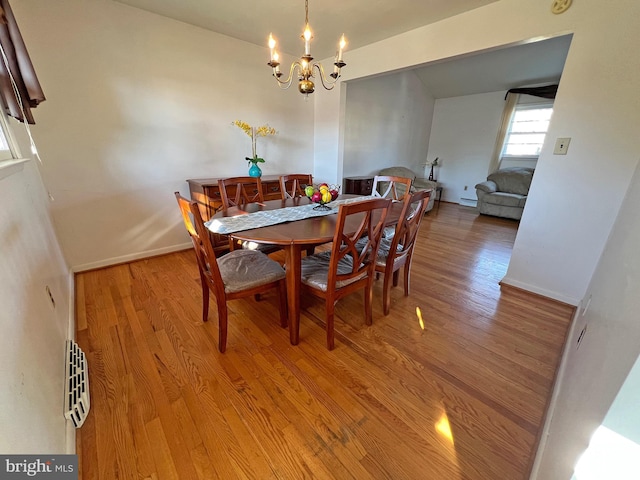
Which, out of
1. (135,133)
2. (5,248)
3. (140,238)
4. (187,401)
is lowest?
(187,401)

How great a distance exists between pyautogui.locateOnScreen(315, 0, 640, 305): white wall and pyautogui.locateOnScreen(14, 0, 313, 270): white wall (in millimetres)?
2309

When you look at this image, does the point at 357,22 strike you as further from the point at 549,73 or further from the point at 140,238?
the point at 549,73

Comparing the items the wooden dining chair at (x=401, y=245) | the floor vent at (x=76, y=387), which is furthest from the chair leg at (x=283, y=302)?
the floor vent at (x=76, y=387)

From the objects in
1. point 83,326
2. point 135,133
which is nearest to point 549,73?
point 135,133

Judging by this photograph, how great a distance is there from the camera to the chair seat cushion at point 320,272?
1.54 metres

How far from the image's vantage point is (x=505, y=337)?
171 centimetres

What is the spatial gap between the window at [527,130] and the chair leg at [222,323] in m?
6.49

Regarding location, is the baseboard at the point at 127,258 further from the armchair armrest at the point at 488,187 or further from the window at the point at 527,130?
the window at the point at 527,130

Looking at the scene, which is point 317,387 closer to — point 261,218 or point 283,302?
point 283,302

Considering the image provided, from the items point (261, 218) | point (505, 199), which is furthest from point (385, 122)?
point (261, 218)

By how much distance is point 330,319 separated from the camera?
153 cm

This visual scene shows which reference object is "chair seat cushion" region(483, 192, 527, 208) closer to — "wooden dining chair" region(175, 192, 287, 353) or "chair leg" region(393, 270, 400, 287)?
"chair leg" region(393, 270, 400, 287)

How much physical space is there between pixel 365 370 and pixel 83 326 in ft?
6.37

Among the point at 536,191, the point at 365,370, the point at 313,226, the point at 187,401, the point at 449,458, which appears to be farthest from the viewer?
the point at 536,191
